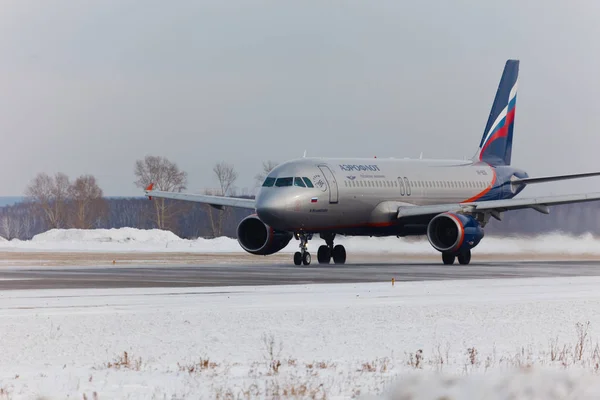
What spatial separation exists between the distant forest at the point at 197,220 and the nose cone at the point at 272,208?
50.2 feet

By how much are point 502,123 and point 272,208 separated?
1654 cm

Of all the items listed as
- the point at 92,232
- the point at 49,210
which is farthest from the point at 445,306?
the point at 49,210

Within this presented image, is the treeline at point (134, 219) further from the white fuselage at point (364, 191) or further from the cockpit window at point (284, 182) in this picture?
the cockpit window at point (284, 182)

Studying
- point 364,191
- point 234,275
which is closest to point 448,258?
point 364,191

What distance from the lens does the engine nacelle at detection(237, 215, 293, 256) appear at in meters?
42.0

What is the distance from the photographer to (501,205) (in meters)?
39.8

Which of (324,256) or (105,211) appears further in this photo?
(105,211)

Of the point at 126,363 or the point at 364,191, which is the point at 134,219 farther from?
the point at 126,363

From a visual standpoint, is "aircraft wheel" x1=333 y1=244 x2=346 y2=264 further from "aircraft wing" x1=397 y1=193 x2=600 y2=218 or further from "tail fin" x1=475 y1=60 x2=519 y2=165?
"tail fin" x1=475 y1=60 x2=519 y2=165

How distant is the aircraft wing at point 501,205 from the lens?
40.0 meters

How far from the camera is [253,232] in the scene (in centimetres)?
4278

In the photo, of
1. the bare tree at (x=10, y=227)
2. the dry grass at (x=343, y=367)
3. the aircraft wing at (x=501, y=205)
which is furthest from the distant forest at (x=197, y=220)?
the dry grass at (x=343, y=367)

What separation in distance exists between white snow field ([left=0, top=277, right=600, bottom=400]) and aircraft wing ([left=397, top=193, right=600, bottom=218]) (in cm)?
1624

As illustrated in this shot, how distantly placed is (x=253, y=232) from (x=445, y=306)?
911 inches
